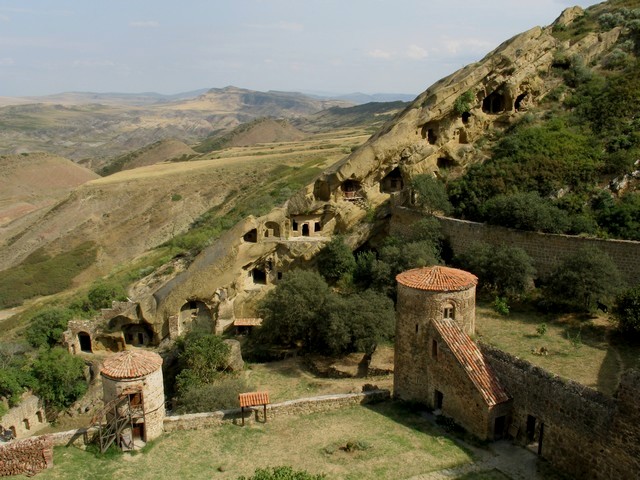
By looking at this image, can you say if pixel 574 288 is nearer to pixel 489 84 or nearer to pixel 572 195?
pixel 572 195

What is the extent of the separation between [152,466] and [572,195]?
2224cm

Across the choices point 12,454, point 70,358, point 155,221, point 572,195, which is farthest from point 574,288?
point 155,221

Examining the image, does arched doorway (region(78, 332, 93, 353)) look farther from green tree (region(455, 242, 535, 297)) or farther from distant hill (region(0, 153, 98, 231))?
distant hill (region(0, 153, 98, 231))

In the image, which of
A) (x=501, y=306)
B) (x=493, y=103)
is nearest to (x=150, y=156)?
(x=493, y=103)

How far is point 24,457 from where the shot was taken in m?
14.2

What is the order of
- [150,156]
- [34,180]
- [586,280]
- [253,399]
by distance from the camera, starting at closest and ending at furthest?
[253,399] < [586,280] < [34,180] < [150,156]

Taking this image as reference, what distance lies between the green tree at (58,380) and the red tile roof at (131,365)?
1073 cm

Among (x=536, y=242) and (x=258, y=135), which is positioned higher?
(x=258, y=135)

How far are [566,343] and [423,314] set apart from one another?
6.07 m

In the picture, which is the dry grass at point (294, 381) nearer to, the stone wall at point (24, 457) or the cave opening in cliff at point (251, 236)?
the stone wall at point (24, 457)

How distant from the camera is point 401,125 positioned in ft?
106

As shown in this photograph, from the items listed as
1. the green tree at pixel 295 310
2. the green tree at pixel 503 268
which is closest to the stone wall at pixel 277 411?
the green tree at pixel 295 310

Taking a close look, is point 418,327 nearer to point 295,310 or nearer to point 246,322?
point 295,310

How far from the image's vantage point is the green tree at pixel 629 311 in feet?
62.5
